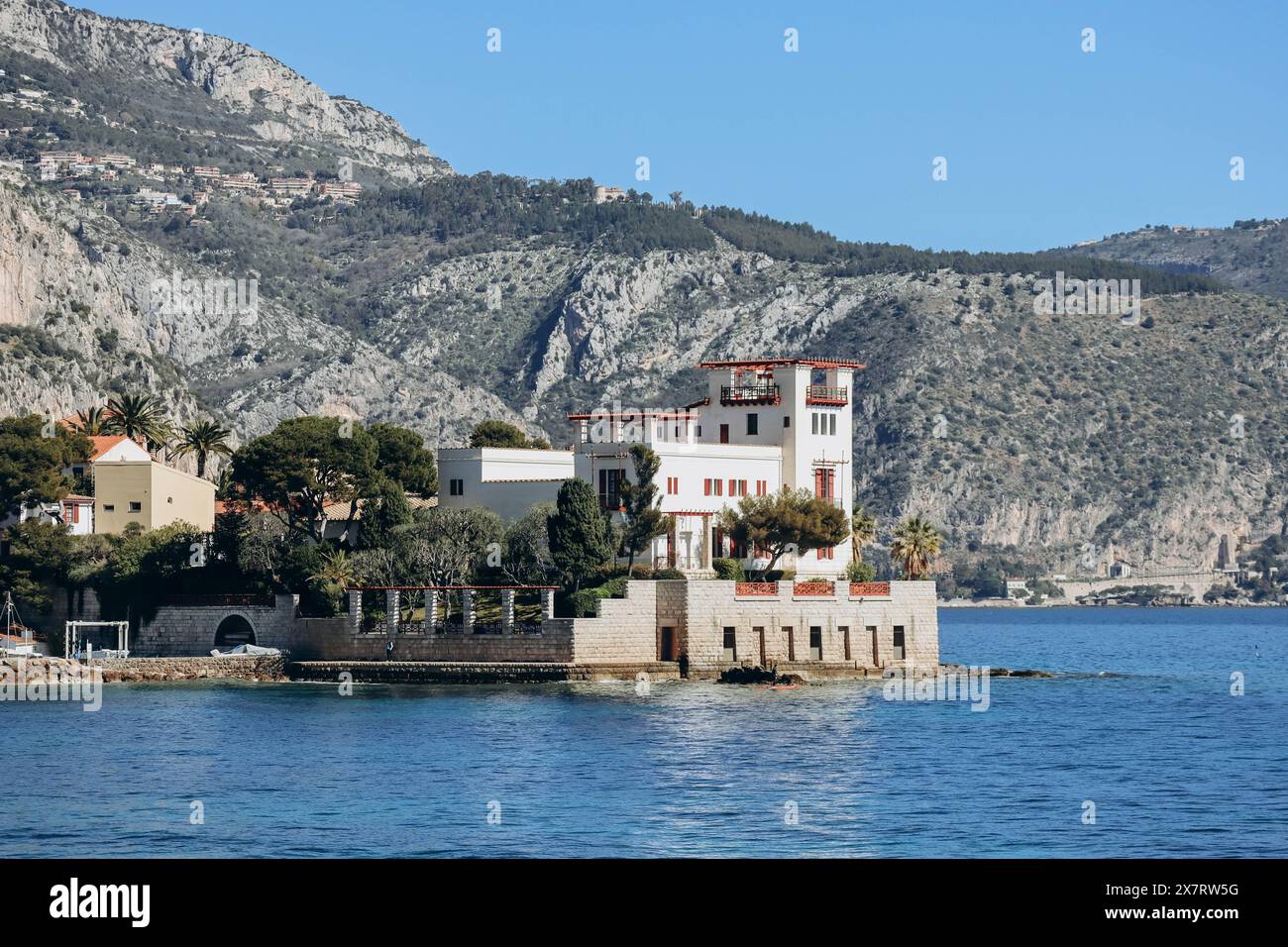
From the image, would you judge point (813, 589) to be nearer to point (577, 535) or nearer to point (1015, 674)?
point (577, 535)

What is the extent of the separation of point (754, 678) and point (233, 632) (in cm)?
2596

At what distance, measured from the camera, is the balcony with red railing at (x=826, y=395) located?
9344 cm

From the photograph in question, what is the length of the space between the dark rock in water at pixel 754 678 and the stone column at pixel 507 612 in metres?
8.98

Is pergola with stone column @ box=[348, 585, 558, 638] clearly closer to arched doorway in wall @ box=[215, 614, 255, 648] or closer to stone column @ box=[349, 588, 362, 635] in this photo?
stone column @ box=[349, 588, 362, 635]

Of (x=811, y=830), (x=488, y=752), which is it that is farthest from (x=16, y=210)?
(x=811, y=830)

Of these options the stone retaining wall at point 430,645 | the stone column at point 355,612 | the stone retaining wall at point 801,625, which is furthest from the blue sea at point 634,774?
the stone column at point 355,612

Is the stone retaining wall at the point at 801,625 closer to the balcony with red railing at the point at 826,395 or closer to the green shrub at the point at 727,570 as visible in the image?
the green shrub at the point at 727,570

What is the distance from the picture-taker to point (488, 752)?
6038 centimetres

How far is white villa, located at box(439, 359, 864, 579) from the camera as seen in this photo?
89312 millimetres

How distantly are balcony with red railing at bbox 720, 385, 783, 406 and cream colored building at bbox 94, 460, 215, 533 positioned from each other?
1090 inches

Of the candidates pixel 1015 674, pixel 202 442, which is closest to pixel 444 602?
Answer: pixel 1015 674

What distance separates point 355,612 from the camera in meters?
87.2

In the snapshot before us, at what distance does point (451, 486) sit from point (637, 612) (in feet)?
63.8
